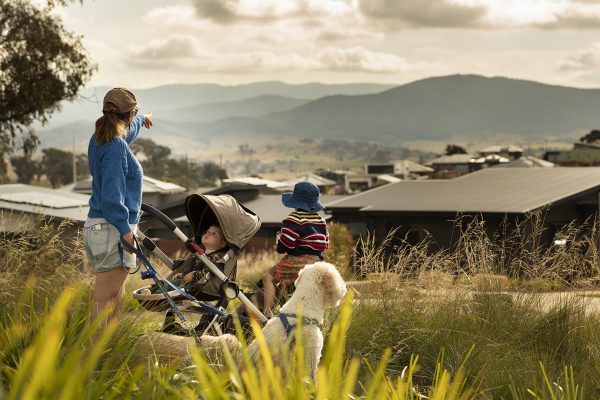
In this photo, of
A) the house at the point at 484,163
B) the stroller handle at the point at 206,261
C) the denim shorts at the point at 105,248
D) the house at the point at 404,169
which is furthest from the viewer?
the house at the point at 404,169

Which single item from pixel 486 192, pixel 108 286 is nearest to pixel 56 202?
pixel 486 192

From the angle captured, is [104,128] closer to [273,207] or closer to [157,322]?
[157,322]

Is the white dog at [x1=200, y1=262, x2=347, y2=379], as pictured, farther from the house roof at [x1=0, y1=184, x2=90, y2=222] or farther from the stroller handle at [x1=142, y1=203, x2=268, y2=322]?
the house roof at [x1=0, y1=184, x2=90, y2=222]

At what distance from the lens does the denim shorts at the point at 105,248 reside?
6.85 meters

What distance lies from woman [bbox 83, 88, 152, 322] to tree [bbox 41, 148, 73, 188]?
144209mm

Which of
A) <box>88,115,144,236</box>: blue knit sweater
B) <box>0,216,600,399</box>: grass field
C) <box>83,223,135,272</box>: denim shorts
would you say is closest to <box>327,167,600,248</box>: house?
<box>0,216,600,399</box>: grass field

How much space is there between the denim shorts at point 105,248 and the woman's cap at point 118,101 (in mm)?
818

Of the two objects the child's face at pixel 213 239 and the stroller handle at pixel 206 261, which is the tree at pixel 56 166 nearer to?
the child's face at pixel 213 239

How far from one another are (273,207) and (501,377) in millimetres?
38093

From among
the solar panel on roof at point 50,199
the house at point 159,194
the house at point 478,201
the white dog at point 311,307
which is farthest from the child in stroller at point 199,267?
the house at point 159,194

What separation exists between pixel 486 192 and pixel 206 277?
2738cm

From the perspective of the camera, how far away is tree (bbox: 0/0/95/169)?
3045 cm

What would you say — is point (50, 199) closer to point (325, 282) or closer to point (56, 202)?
point (56, 202)

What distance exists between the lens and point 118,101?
6941mm
